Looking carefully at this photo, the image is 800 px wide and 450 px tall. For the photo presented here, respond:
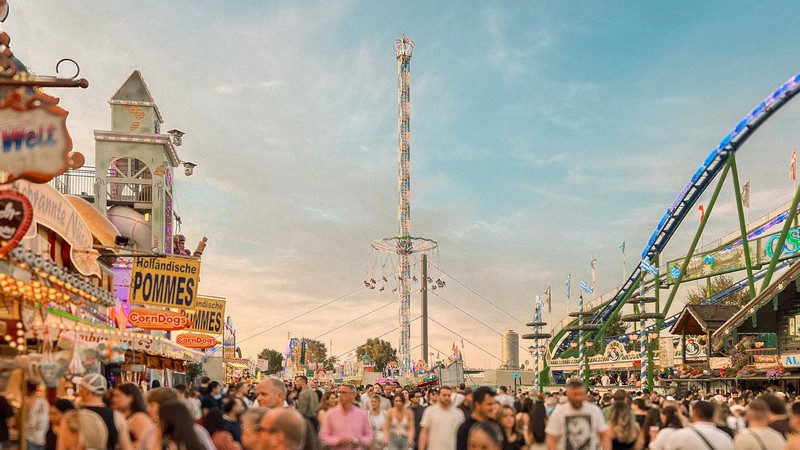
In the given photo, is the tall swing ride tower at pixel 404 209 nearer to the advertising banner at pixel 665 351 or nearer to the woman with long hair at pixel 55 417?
the advertising banner at pixel 665 351

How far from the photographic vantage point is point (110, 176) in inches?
1834

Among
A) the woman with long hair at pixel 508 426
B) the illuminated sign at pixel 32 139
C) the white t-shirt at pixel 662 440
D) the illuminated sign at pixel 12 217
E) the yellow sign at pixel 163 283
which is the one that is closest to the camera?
the white t-shirt at pixel 662 440

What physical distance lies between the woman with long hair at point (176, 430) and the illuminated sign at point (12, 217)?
7986mm

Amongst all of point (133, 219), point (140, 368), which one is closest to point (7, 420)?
point (140, 368)

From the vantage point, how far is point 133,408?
318 inches

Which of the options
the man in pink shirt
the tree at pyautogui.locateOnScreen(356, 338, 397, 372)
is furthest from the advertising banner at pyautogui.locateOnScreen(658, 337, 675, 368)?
the tree at pyautogui.locateOnScreen(356, 338, 397, 372)

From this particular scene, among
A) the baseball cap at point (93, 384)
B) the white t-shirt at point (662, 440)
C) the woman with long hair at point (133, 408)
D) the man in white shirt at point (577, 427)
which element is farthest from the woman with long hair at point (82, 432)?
the white t-shirt at point (662, 440)

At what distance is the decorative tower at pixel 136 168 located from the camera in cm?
4561

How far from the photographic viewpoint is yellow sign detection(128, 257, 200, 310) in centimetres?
2505

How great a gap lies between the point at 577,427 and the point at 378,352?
12139 cm

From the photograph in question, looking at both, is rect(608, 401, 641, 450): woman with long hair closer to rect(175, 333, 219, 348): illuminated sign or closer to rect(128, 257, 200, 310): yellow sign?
rect(128, 257, 200, 310): yellow sign

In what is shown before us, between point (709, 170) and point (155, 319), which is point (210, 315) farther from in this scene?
point (709, 170)

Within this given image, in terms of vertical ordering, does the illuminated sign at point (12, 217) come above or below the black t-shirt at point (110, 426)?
above

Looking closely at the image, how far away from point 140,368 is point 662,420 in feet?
58.0
